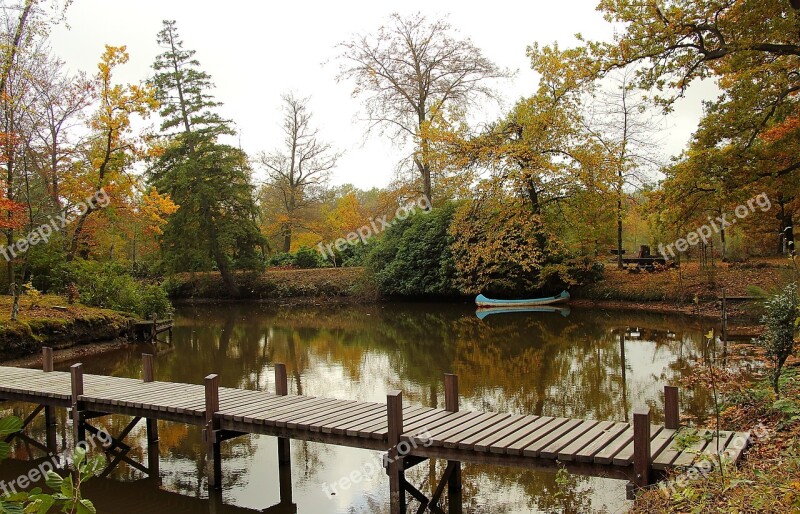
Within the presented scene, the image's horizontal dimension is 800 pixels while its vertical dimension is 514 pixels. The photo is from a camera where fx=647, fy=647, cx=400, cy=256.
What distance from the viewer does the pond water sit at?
8188 mm

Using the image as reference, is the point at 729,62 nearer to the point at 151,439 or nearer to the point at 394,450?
the point at 394,450

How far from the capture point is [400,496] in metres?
7.31

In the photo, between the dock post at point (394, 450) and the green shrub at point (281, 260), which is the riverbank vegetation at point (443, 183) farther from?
the dock post at point (394, 450)

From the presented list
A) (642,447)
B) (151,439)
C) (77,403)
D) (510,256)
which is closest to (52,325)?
(77,403)

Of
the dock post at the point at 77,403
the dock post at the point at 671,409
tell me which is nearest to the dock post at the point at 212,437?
the dock post at the point at 77,403

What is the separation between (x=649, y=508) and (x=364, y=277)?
103 ft

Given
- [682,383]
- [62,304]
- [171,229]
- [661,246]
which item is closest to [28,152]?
[62,304]

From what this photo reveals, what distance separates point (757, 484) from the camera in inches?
194

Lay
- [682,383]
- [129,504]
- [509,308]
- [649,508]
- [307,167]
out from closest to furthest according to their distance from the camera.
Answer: [649,508], [129,504], [682,383], [509,308], [307,167]

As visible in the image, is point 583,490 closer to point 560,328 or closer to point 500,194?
point 560,328

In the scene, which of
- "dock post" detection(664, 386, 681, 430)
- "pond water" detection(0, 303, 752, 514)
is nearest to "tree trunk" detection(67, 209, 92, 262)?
"pond water" detection(0, 303, 752, 514)

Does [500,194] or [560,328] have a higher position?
[500,194]
